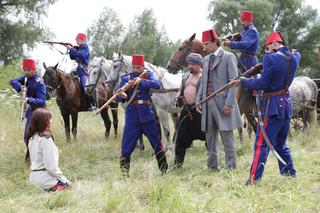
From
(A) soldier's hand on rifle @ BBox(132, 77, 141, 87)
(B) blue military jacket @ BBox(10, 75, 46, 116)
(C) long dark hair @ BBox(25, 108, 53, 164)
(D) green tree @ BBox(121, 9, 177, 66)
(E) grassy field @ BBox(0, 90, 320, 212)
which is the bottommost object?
(E) grassy field @ BBox(0, 90, 320, 212)

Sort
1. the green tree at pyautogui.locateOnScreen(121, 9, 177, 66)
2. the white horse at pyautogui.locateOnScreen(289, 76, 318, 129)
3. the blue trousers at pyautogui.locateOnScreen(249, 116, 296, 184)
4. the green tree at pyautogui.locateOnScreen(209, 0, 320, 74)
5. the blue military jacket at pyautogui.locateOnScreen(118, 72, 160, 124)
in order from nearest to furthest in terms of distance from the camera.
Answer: the blue trousers at pyautogui.locateOnScreen(249, 116, 296, 184) → the blue military jacket at pyautogui.locateOnScreen(118, 72, 160, 124) → the white horse at pyautogui.locateOnScreen(289, 76, 318, 129) → the green tree at pyautogui.locateOnScreen(209, 0, 320, 74) → the green tree at pyautogui.locateOnScreen(121, 9, 177, 66)

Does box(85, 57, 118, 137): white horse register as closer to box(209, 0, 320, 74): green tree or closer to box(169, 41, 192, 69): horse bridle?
box(169, 41, 192, 69): horse bridle

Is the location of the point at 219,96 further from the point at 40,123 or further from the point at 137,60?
the point at 40,123

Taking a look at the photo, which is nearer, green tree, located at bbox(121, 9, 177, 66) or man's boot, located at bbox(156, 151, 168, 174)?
man's boot, located at bbox(156, 151, 168, 174)

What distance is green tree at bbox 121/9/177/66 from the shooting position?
3981cm

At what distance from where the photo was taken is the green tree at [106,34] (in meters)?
43.8

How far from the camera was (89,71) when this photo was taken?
10.0 m

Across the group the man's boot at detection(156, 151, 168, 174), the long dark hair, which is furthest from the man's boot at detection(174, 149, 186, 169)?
the long dark hair

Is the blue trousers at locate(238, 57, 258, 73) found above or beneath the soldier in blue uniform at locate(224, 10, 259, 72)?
beneath

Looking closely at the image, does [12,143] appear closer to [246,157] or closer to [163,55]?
[246,157]

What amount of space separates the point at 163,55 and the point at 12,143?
3237cm

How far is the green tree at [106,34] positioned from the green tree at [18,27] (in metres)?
22.5

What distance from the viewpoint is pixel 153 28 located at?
4247cm

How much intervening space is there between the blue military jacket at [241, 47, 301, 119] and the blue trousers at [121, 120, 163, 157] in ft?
5.31
